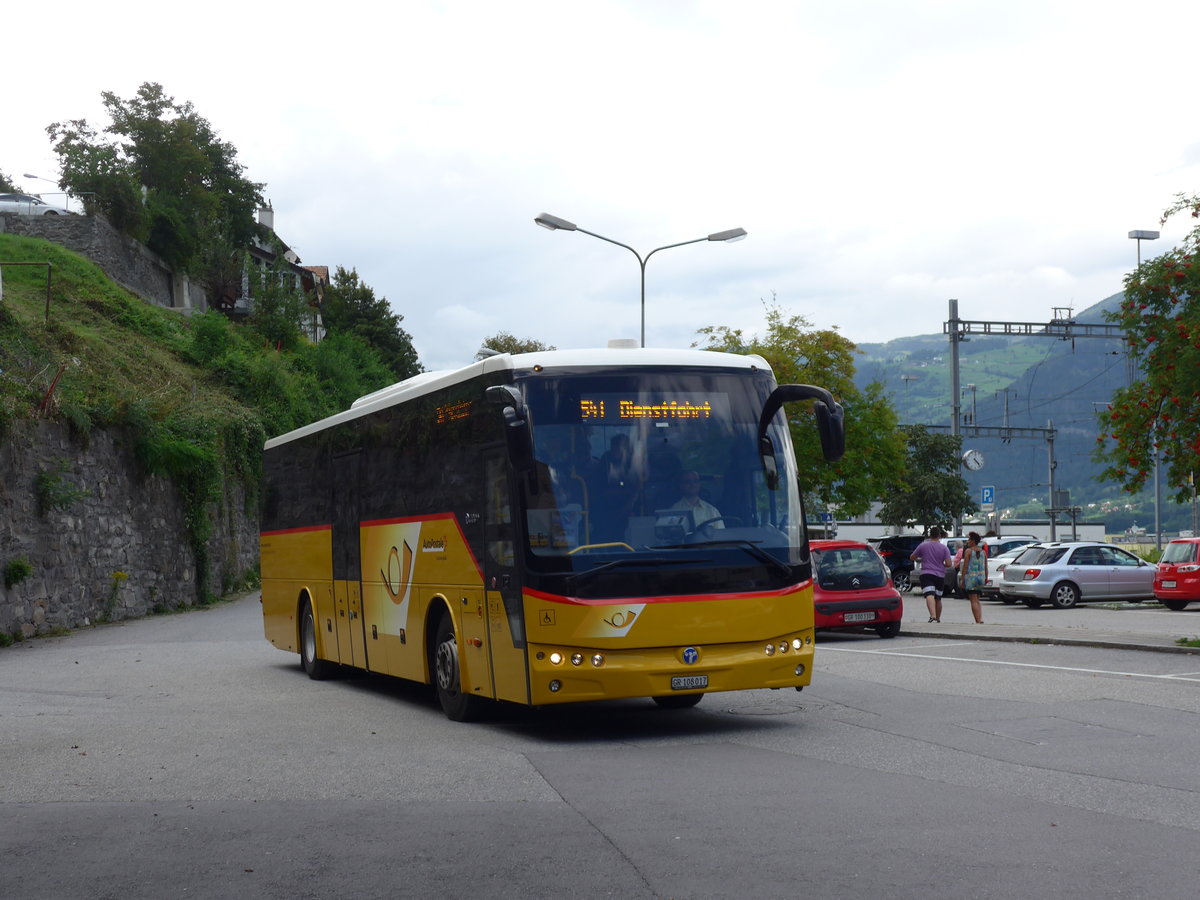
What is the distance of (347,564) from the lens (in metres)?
15.4

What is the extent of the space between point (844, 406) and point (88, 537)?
2416cm

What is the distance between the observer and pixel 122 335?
44.3 meters

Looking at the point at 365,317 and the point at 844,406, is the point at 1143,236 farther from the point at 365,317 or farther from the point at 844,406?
the point at 365,317

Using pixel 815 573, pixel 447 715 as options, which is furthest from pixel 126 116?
pixel 447 715

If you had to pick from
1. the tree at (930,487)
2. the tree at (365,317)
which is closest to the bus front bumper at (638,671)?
the tree at (930,487)

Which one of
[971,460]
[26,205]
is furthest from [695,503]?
[971,460]

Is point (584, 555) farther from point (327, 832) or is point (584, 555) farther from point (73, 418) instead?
point (73, 418)

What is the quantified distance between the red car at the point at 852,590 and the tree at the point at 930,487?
115 ft

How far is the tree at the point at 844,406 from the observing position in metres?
42.9

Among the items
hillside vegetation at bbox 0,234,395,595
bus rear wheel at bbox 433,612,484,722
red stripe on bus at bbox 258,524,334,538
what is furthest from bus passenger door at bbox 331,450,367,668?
hillside vegetation at bbox 0,234,395,595

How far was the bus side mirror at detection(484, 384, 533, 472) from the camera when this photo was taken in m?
10.7

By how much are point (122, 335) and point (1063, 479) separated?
528ft

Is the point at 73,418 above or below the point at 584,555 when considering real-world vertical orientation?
above

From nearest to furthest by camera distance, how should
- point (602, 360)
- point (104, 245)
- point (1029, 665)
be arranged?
point (602, 360) < point (1029, 665) < point (104, 245)
